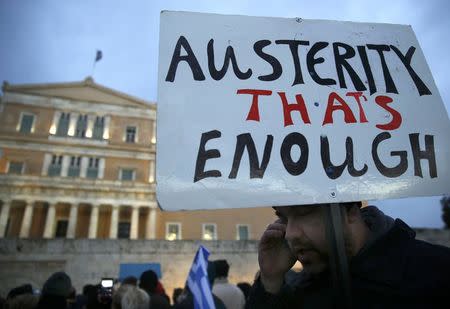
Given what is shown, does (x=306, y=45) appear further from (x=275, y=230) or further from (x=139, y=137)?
(x=139, y=137)

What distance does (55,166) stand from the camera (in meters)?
30.0

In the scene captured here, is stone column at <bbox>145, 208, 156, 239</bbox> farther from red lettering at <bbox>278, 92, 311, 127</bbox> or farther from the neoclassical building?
red lettering at <bbox>278, 92, 311, 127</bbox>

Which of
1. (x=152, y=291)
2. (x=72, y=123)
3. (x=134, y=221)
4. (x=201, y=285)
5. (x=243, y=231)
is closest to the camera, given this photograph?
(x=201, y=285)

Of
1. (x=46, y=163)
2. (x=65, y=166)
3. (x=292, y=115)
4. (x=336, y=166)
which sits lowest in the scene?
(x=336, y=166)

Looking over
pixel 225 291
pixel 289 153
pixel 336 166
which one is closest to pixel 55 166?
pixel 225 291

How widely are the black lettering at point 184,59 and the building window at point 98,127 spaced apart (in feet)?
109

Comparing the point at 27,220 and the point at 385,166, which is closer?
the point at 385,166

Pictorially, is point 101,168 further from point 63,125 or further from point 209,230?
point 209,230

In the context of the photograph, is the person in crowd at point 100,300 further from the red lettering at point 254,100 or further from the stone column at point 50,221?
the stone column at point 50,221

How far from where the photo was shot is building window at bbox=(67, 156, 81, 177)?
30062mm

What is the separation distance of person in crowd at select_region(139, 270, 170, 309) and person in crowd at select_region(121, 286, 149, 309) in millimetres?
390

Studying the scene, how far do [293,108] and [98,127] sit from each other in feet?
112

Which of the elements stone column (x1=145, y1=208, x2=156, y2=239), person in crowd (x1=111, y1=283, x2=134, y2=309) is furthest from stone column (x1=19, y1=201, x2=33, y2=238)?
person in crowd (x1=111, y1=283, x2=134, y2=309)

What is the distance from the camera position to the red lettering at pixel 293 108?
1.62 m
